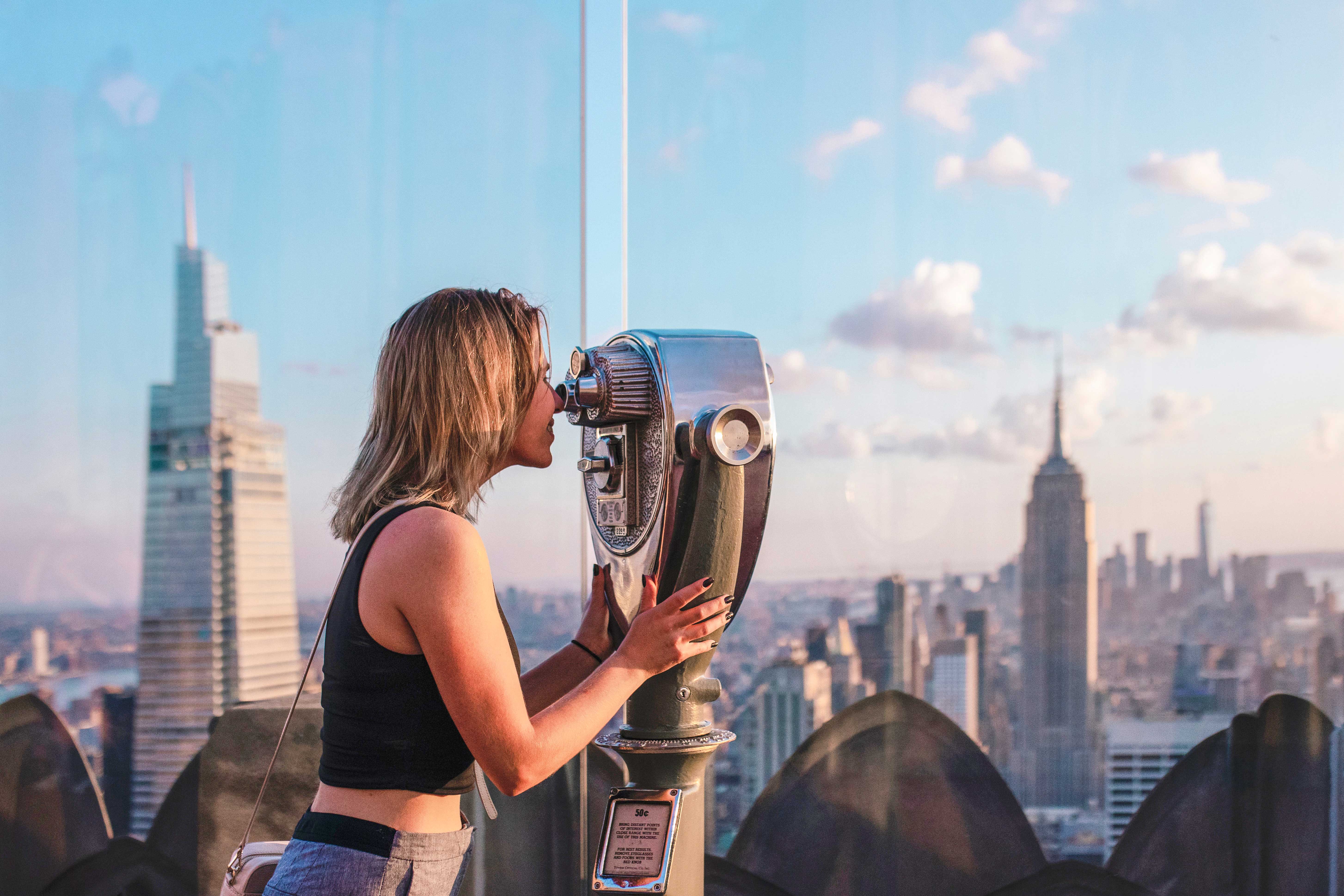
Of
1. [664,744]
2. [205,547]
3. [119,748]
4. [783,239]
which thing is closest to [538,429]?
[664,744]

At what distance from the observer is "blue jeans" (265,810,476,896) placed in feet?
3.09

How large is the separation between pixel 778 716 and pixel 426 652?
134cm

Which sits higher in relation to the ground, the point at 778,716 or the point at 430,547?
the point at 430,547

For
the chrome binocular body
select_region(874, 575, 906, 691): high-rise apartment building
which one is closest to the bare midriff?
the chrome binocular body

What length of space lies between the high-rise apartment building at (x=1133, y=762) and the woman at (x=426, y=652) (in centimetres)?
137

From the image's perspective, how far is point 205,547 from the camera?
226 centimetres

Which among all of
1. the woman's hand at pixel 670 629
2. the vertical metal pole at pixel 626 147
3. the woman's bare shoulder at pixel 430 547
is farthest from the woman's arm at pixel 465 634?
the vertical metal pole at pixel 626 147

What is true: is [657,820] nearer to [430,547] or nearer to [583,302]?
[430,547]

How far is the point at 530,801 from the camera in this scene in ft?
7.16

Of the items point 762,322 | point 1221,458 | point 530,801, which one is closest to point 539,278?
point 762,322

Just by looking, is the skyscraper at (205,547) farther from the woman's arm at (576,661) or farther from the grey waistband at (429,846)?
the grey waistband at (429,846)

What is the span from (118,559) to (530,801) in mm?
1012

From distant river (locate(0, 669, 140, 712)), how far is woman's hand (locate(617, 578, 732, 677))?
1559mm

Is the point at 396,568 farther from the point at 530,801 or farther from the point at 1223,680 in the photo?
the point at 1223,680
